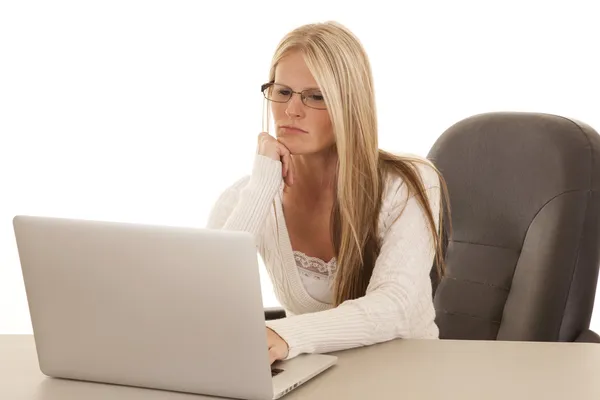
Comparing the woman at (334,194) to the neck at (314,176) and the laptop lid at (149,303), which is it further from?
the laptop lid at (149,303)

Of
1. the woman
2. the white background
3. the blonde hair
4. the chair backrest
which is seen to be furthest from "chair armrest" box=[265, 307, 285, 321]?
the white background

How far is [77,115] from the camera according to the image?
439 centimetres

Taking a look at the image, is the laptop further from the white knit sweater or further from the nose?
the nose

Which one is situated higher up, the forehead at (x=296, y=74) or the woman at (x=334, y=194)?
the forehead at (x=296, y=74)

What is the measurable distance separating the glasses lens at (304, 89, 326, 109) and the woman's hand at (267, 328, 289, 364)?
2.25 ft

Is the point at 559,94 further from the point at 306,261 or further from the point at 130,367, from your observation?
the point at 130,367

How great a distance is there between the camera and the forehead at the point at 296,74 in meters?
2.07

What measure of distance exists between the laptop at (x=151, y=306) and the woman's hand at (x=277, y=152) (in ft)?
2.47

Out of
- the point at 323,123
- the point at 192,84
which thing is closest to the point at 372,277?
the point at 323,123

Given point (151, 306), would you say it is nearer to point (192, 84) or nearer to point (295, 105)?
point (295, 105)

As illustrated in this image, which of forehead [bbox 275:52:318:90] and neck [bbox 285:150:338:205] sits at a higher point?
forehead [bbox 275:52:318:90]

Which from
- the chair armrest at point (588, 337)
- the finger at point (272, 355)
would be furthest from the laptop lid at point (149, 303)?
the chair armrest at point (588, 337)

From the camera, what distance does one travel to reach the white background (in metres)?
3.92

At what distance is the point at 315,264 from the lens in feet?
7.10
